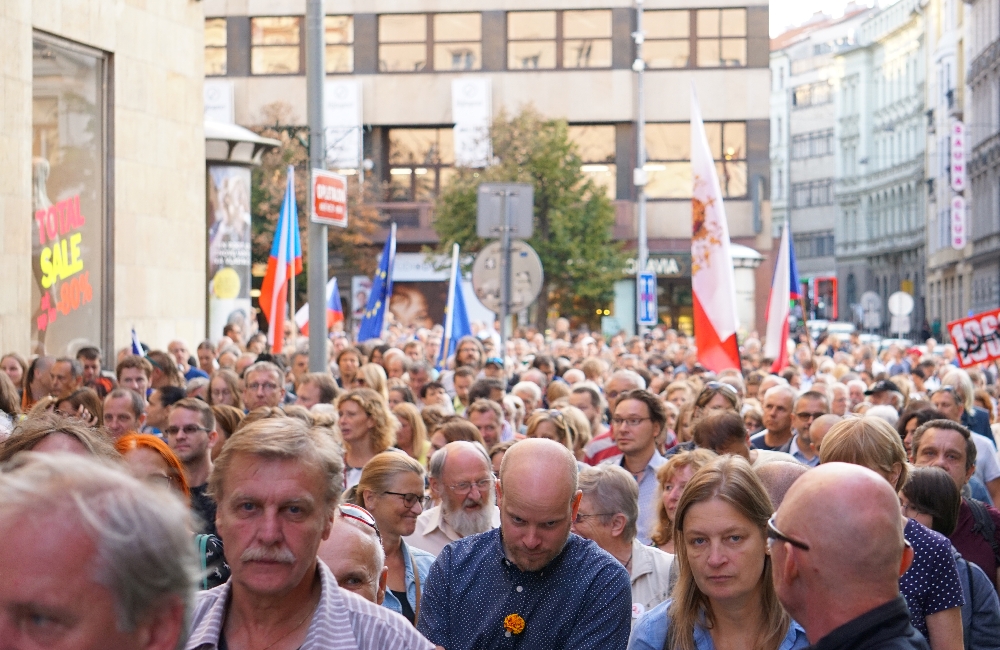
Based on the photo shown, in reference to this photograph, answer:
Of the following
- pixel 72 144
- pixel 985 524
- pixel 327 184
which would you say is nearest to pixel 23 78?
pixel 72 144

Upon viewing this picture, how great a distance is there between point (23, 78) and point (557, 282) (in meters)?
30.1

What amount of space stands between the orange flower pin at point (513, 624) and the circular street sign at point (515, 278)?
9.27 metres

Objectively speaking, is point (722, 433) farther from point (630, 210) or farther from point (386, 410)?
point (630, 210)

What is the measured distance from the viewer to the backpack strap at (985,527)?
252 inches

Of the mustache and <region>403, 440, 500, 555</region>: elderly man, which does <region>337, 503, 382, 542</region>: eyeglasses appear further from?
<region>403, 440, 500, 555</region>: elderly man

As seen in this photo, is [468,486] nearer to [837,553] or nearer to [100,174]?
[837,553]

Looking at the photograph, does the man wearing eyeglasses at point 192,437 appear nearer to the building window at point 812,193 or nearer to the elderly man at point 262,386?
the elderly man at point 262,386

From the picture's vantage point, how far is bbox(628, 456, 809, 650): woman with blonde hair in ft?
14.3

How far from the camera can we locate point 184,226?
1911 centimetres

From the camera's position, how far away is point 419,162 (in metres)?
52.9

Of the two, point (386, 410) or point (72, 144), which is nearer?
point (386, 410)

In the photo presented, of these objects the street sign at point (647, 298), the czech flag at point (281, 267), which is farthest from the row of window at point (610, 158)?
the czech flag at point (281, 267)

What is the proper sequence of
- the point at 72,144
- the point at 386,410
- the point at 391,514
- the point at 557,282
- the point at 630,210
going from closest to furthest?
1. the point at 391,514
2. the point at 386,410
3. the point at 72,144
4. the point at 557,282
5. the point at 630,210

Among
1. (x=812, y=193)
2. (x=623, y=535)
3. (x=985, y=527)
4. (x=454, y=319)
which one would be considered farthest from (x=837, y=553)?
(x=812, y=193)
